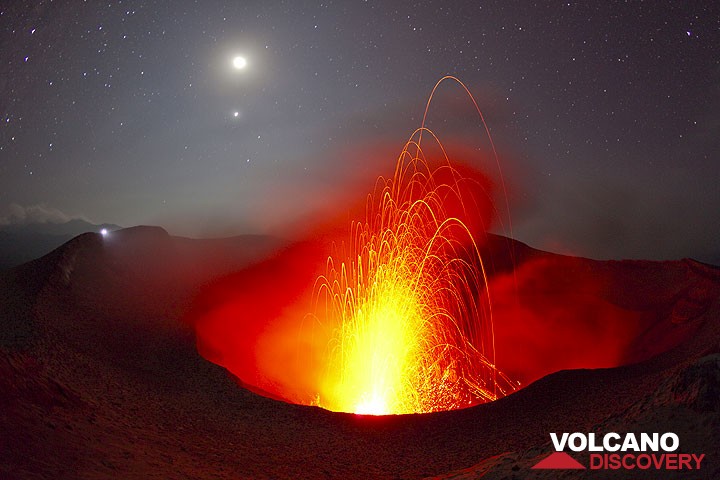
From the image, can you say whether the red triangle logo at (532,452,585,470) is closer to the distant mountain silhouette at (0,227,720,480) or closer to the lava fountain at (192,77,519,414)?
the distant mountain silhouette at (0,227,720,480)

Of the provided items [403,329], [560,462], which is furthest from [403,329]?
[560,462]

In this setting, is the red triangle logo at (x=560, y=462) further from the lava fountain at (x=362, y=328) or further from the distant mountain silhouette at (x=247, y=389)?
the lava fountain at (x=362, y=328)

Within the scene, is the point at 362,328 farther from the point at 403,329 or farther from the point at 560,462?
the point at 560,462

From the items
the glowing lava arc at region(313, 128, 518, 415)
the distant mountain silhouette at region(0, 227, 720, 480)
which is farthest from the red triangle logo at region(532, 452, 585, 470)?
the glowing lava arc at region(313, 128, 518, 415)

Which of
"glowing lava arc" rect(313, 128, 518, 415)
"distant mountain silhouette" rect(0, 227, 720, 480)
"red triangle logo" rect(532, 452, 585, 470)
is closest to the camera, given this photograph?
"red triangle logo" rect(532, 452, 585, 470)

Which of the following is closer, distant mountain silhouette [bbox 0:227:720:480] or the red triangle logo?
the red triangle logo

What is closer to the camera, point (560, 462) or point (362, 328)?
point (560, 462)

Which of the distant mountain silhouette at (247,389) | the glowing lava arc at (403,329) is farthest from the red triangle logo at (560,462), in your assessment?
the glowing lava arc at (403,329)

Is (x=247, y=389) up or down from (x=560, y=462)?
up
